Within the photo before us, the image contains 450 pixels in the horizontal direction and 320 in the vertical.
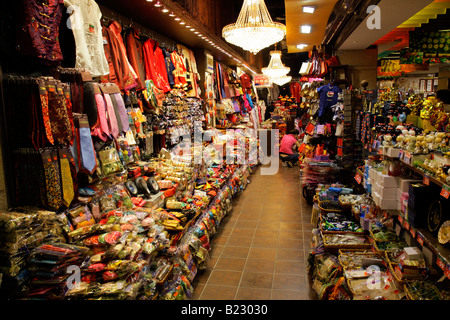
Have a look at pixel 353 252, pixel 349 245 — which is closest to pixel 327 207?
pixel 349 245

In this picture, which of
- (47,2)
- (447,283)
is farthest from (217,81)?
(447,283)

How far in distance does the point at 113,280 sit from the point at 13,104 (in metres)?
1.40

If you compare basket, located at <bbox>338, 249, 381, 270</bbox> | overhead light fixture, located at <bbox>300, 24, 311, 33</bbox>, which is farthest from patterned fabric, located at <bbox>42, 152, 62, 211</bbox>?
overhead light fixture, located at <bbox>300, 24, 311, 33</bbox>

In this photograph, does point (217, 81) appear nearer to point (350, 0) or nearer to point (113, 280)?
point (350, 0)

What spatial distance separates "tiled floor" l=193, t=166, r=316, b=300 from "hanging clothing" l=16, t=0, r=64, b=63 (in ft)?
9.28

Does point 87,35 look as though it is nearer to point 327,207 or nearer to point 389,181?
point 389,181

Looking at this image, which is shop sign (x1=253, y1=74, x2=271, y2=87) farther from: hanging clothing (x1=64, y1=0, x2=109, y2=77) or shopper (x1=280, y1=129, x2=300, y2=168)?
hanging clothing (x1=64, y1=0, x2=109, y2=77)

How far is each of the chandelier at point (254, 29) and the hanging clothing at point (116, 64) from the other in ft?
5.64

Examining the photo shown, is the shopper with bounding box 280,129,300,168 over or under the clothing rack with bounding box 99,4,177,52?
under

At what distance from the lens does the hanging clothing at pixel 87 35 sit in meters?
2.64

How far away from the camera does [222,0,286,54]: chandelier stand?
175 inches

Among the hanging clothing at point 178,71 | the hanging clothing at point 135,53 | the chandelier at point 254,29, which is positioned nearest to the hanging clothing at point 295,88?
the hanging clothing at point 178,71

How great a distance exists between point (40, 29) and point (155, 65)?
2.54 meters

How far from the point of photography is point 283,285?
152 inches
